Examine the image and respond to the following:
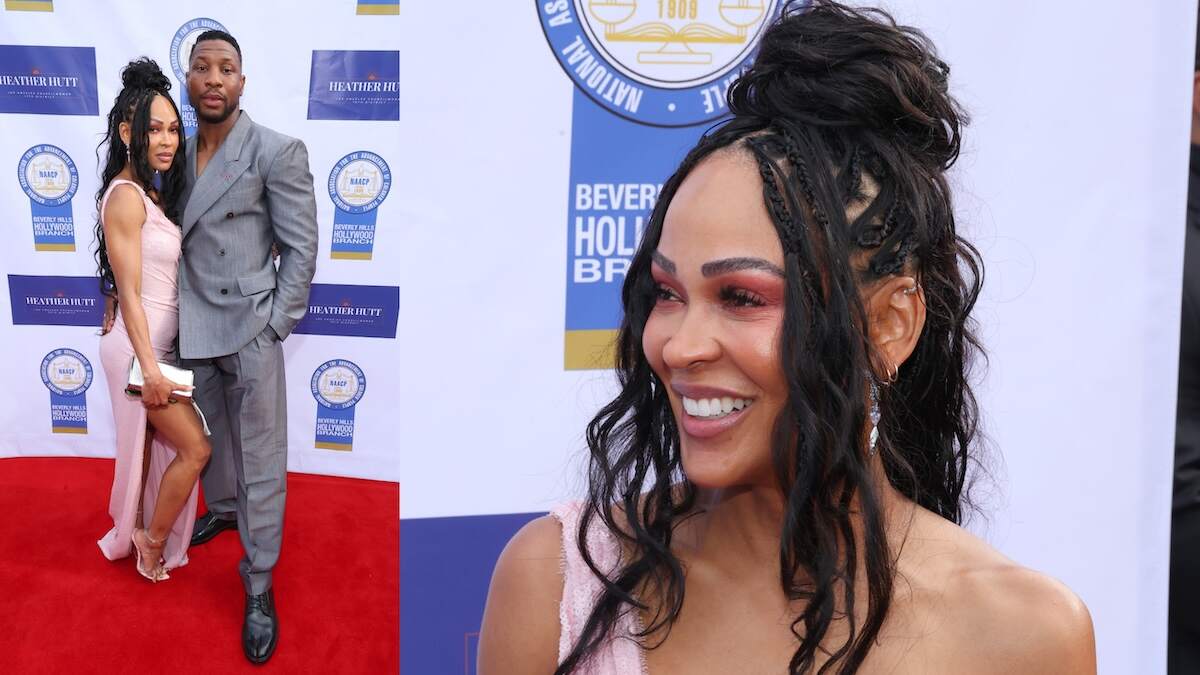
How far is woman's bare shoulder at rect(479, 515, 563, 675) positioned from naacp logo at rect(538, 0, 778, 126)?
70 centimetres

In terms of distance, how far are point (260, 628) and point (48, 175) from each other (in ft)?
7.05

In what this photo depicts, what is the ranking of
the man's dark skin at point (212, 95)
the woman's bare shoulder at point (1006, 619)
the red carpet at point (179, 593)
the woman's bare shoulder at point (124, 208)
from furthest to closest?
the man's dark skin at point (212, 95)
the woman's bare shoulder at point (124, 208)
the red carpet at point (179, 593)
the woman's bare shoulder at point (1006, 619)

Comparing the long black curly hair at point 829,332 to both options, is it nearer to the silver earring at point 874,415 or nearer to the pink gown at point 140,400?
the silver earring at point 874,415

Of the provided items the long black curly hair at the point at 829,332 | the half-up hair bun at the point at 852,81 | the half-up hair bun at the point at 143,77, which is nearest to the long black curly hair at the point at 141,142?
the half-up hair bun at the point at 143,77

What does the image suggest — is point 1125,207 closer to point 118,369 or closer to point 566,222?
point 566,222

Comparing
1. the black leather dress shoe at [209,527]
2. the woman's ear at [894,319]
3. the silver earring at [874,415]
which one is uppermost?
the woman's ear at [894,319]

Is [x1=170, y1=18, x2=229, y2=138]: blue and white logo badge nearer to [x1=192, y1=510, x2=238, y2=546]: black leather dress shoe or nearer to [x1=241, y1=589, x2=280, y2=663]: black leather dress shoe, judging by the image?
[x1=192, y1=510, x2=238, y2=546]: black leather dress shoe

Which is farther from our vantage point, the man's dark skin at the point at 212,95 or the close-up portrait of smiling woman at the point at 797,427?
the man's dark skin at the point at 212,95

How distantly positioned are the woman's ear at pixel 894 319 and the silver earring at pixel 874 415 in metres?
0.01

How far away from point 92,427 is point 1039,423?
13.4 ft

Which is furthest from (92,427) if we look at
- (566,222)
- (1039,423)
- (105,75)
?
(1039,423)

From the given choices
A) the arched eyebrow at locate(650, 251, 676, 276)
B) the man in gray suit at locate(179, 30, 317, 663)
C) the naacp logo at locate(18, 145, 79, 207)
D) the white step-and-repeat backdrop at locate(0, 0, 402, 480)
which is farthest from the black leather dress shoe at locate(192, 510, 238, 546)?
the arched eyebrow at locate(650, 251, 676, 276)

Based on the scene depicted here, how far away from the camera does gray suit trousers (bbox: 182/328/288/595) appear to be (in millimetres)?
3424

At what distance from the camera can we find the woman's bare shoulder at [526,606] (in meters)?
1.25
